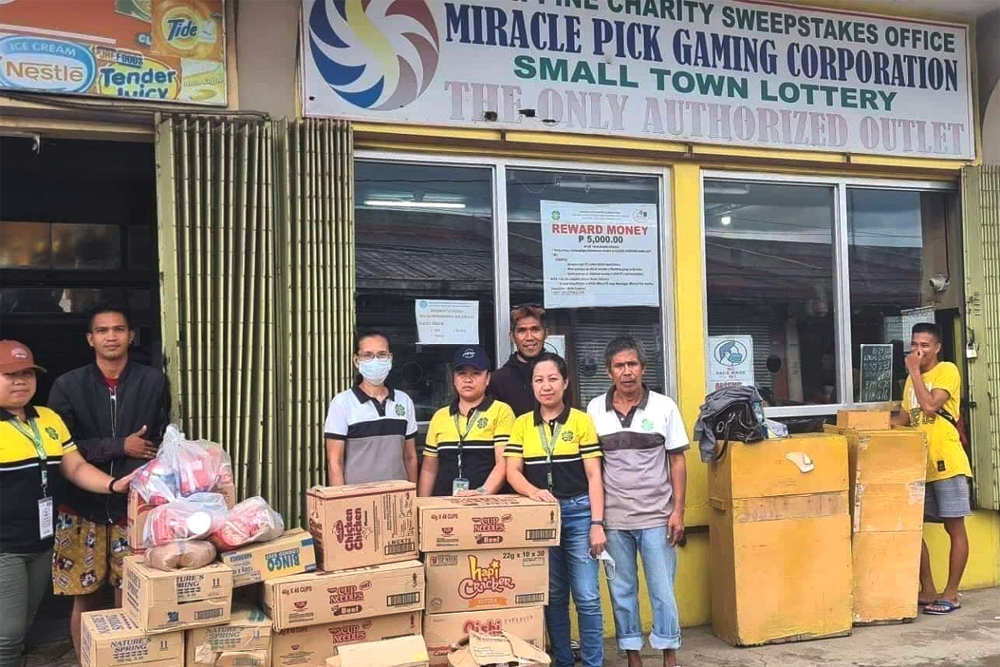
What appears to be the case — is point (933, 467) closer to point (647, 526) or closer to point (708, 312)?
point (708, 312)

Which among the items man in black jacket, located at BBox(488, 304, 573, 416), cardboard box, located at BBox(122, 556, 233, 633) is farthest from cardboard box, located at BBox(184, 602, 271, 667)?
man in black jacket, located at BBox(488, 304, 573, 416)

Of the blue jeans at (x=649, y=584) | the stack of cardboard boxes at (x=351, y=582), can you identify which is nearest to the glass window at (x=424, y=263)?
the stack of cardboard boxes at (x=351, y=582)

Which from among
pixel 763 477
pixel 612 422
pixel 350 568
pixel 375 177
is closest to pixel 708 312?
pixel 763 477

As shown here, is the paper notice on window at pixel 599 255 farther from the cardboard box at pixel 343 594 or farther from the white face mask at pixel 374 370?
the cardboard box at pixel 343 594

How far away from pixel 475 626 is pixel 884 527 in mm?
2930

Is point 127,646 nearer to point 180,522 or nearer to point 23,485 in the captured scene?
point 180,522

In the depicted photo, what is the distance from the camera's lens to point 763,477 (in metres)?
5.08

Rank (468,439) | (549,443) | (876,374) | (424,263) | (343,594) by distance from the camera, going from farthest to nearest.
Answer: (876,374) < (424,263) < (468,439) < (549,443) < (343,594)

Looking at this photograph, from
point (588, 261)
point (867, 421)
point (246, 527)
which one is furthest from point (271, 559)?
point (867, 421)

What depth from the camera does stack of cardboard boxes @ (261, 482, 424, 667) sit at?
3.62m

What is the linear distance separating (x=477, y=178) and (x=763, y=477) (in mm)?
2520

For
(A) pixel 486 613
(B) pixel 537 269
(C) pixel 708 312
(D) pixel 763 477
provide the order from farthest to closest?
1. (C) pixel 708 312
2. (B) pixel 537 269
3. (D) pixel 763 477
4. (A) pixel 486 613

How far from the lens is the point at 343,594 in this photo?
3.69m

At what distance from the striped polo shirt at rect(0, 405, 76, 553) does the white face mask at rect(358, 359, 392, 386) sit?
58.0 inches
